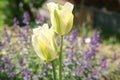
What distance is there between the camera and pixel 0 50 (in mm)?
5156

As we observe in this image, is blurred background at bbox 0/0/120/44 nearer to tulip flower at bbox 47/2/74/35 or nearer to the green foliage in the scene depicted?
the green foliage

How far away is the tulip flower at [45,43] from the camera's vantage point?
2568mm

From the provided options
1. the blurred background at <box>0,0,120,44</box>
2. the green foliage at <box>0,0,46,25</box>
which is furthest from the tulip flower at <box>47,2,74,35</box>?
the green foliage at <box>0,0,46,25</box>

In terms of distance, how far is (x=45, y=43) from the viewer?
2.57m

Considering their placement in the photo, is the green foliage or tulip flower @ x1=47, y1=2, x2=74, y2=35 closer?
tulip flower @ x1=47, y1=2, x2=74, y2=35

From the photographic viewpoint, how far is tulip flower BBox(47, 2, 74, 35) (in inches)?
101

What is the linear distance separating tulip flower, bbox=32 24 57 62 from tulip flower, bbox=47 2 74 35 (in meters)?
0.05

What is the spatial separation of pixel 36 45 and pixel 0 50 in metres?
2.64

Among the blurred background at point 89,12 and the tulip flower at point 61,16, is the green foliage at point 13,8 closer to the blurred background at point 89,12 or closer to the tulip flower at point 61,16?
the blurred background at point 89,12

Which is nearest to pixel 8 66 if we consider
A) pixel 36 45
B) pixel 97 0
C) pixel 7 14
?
pixel 36 45

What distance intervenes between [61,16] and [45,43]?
0.19 m

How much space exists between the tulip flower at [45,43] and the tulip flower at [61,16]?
0.05 m

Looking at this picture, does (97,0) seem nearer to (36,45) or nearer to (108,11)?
(108,11)

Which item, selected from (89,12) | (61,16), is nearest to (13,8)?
(89,12)
